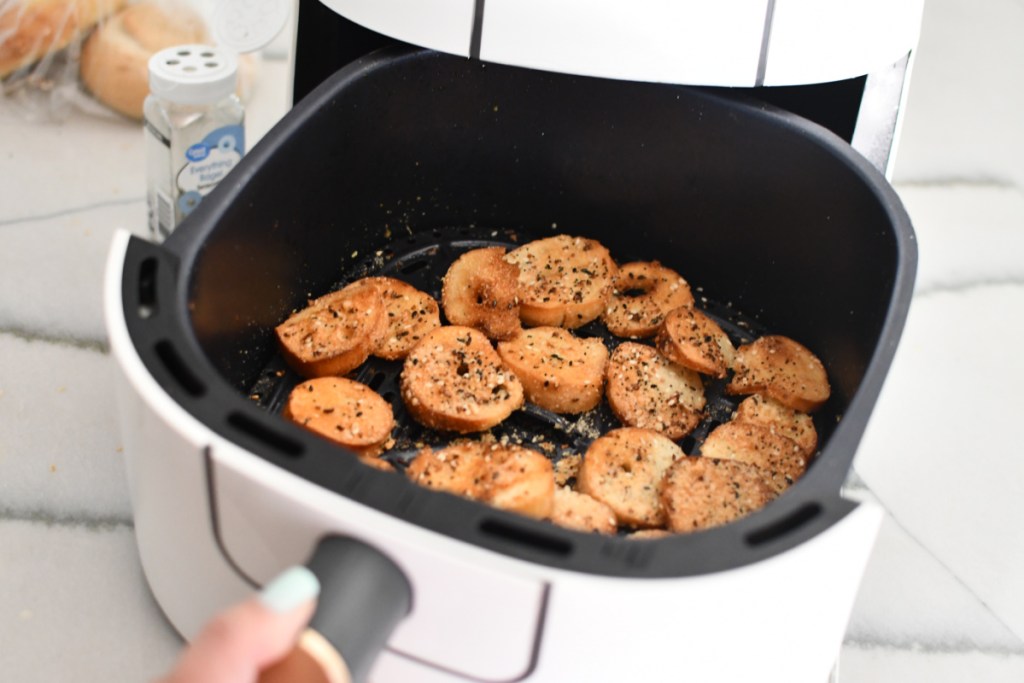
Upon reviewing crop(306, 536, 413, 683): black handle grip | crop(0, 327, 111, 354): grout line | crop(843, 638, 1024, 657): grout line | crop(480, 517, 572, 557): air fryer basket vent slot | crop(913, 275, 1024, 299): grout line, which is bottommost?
crop(843, 638, 1024, 657): grout line

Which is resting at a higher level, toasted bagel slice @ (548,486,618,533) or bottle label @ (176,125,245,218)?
bottle label @ (176,125,245,218)

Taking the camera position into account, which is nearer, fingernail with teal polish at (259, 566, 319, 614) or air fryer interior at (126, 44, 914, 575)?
fingernail with teal polish at (259, 566, 319, 614)

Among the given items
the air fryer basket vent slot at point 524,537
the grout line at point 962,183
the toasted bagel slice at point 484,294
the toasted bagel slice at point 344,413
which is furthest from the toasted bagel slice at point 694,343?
the grout line at point 962,183

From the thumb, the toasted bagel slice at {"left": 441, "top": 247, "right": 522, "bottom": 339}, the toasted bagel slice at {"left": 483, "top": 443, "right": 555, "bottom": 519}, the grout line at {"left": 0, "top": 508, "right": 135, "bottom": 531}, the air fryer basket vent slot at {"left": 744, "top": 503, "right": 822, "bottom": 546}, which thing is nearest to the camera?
the thumb

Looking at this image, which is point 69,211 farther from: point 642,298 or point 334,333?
point 642,298

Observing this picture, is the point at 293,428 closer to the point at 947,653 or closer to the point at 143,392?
the point at 143,392

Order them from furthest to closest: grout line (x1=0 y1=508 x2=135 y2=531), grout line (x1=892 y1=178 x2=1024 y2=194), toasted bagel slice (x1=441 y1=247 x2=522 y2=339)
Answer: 1. grout line (x1=892 y1=178 x2=1024 y2=194)
2. toasted bagel slice (x1=441 y1=247 x2=522 y2=339)
3. grout line (x1=0 y1=508 x2=135 y2=531)

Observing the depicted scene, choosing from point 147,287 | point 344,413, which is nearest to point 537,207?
point 344,413

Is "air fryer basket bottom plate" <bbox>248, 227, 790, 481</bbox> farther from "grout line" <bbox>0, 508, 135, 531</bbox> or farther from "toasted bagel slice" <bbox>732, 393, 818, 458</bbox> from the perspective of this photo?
"grout line" <bbox>0, 508, 135, 531</bbox>

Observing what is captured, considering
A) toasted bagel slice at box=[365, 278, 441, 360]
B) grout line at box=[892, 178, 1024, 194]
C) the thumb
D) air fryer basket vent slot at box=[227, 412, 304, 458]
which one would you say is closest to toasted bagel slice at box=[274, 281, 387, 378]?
toasted bagel slice at box=[365, 278, 441, 360]
